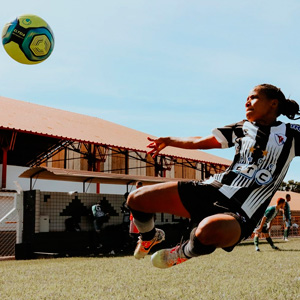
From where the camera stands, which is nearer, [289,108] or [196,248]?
[196,248]

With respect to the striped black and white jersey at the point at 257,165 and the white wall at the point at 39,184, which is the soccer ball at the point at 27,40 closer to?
the striped black and white jersey at the point at 257,165

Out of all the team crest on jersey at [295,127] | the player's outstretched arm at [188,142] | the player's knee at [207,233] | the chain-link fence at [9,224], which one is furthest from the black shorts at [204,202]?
the chain-link fence at [9,224]

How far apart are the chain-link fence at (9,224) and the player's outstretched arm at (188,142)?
33.2ft

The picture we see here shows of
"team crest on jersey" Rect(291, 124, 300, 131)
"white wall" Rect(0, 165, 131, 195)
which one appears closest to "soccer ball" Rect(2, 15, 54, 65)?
"team crest on jersey" Rect(291, 124, 300, 131)

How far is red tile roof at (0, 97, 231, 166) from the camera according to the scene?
81.4ft

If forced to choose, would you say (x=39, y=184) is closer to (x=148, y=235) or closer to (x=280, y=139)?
(x=148, y=235)

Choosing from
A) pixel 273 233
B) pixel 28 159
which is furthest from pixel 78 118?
pixel 273 233

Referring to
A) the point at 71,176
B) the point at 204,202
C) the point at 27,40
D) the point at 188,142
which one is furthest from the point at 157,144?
the point at 71,176

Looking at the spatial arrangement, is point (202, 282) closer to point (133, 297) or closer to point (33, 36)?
point (133, 297)

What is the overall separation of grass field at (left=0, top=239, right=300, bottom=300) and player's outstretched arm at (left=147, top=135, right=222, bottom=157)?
2.18 m

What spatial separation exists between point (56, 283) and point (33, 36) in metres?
5.08

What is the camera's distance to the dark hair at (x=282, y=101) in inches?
168

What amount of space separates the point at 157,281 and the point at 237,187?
12.1ft

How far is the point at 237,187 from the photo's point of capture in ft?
12.7
